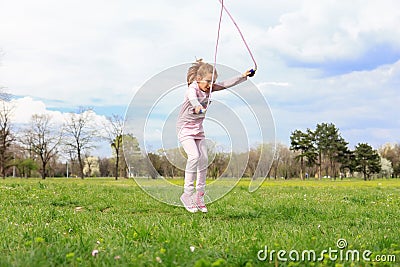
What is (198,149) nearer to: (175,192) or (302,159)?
(175,192)

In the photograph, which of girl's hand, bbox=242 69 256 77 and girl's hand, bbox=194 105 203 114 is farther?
girl's hand, bbox=242 69 256 77

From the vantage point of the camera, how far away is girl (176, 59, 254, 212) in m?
8.29

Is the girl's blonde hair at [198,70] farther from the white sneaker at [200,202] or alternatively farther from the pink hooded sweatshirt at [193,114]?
the white sneaker at [200,202]

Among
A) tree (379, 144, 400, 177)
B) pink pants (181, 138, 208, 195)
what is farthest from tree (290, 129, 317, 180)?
pink pants (181, 138, 208, 195)

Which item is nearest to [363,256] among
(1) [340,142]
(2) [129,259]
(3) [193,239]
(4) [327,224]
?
(3) [193,239]

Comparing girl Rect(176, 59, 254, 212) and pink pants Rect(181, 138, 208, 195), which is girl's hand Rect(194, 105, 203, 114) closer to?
girl Rect(176, 59, 254, 212)

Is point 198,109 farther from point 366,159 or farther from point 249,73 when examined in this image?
point 366,159

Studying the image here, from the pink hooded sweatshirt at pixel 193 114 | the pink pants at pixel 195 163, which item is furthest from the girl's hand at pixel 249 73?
the pink pants at pixel 195 163

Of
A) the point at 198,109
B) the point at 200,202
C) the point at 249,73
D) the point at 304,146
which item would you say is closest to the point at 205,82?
the point at 249,73

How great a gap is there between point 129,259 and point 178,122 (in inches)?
198

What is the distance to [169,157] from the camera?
933cm

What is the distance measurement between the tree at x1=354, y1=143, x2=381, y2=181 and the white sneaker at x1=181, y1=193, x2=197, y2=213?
102245 millimetres

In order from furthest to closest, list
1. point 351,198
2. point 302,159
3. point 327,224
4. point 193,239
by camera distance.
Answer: point 302,159 → point 351,198 → point 327,224 → point 193,239

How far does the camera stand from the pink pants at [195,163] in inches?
327
